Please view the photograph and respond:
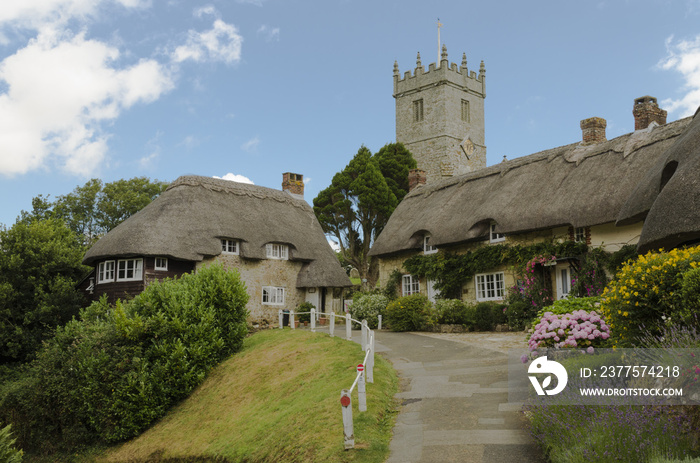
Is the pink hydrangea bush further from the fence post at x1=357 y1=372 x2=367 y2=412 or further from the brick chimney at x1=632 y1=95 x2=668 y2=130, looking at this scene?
the brick chimney at x1=632 y1=95 x2=668 y2=130

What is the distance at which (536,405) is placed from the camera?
830cm

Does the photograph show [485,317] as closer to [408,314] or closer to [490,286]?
[490,286]

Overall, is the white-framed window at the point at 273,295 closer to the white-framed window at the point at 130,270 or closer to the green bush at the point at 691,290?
the white-framed window at the point at 130,270

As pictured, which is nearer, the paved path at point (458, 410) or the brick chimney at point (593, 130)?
the paved path at point (458, 410)

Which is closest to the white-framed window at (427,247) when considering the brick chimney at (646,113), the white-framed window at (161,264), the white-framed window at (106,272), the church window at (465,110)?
the brick chimney at (646,113)

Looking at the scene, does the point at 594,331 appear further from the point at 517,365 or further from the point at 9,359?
the point at 9,359

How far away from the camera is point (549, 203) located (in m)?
20.2

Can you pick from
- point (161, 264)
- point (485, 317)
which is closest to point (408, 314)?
point (485, 317)

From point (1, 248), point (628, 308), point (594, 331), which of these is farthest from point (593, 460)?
point (1, 248)

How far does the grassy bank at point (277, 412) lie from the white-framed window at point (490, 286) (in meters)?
7.36

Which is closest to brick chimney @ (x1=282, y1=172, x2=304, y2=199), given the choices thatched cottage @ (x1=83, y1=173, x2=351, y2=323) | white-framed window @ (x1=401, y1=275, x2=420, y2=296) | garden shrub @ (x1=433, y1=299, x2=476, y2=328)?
thatched cottage @ (x1=83, y1=173, x2=351, y2=323)

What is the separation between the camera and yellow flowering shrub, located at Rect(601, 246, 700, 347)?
8.09 meters

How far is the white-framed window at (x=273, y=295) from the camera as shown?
2791cm

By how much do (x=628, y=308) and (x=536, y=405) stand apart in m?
2.07
